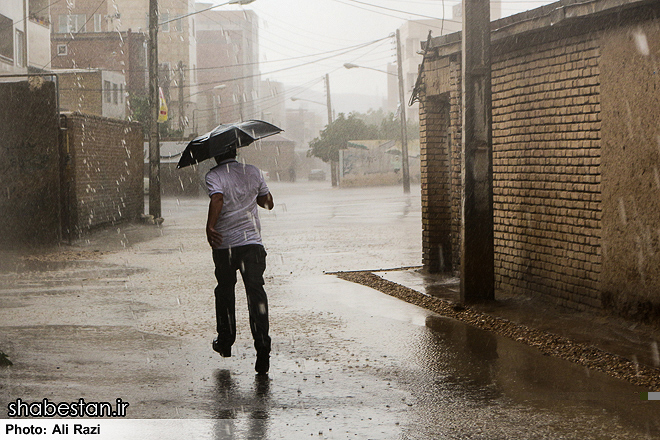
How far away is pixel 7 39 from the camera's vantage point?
32.8 m

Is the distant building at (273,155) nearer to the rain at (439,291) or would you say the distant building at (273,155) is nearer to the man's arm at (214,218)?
the rain at (439,291)

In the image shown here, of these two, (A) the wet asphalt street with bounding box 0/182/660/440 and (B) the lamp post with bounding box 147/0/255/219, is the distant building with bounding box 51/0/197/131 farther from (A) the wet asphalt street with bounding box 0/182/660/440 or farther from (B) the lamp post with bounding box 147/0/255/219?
(A) the wet asphalt street with bounding box 0/182/660/440

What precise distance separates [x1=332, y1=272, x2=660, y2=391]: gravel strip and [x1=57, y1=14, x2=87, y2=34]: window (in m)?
62.1

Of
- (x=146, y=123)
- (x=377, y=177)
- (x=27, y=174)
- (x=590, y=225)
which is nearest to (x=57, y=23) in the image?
(x=146, y=123)

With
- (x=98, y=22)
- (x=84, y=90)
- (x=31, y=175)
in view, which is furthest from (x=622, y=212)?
(x=98, y=22)

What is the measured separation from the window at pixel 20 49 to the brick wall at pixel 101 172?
13031mm

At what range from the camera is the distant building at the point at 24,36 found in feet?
106

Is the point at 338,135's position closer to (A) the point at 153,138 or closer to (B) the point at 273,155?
(B) the point at 273,155

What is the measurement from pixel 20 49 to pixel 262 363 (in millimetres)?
31746

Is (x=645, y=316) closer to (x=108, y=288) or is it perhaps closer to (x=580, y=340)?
(x=580, y=340)

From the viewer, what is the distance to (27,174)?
1697cm

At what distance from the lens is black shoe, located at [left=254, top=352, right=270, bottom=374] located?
6.25 m

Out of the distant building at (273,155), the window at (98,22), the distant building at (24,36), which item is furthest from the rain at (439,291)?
the distant building at (273,155)

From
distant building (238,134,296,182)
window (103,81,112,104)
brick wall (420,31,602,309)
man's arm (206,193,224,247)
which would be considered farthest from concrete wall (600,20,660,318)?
distant building (238,134,296,182)
